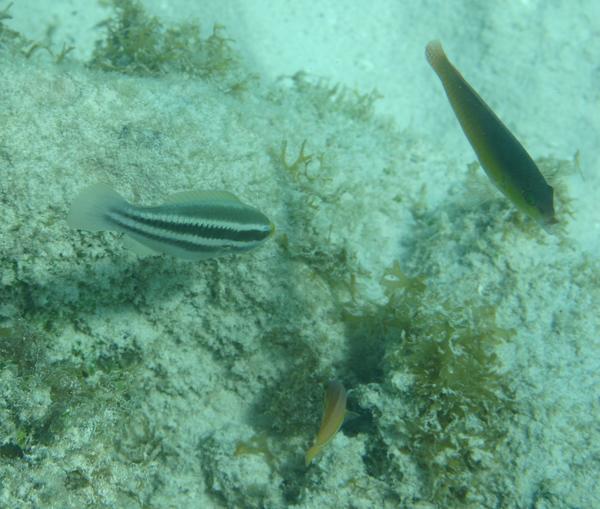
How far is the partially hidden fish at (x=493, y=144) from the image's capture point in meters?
2.27

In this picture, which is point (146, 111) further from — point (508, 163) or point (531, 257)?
point (531, 257)

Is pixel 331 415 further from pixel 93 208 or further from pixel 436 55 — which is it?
pixel 436 55

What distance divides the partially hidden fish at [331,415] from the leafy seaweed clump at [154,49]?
3370mm

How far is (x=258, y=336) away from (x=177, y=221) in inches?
56.2

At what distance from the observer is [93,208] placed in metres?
2.58

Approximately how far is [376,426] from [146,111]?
301cm

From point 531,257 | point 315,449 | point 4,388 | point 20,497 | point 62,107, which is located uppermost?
point 531,257

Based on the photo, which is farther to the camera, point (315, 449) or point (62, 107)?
point (62, 107)

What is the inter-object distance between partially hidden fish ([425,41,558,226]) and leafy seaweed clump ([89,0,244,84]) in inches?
119

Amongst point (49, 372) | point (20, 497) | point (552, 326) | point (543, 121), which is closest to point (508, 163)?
point (552, 326)

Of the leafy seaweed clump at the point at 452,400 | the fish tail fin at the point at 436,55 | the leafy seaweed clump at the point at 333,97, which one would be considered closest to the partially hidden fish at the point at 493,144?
the fish tail fin at the point at 436,55

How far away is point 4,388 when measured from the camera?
301 centimetres

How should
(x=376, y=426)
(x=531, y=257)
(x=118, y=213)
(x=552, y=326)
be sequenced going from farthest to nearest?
(x=531, y=257) < (x=552, y=326) < (x=376, y=426) < (x=118, y=213)

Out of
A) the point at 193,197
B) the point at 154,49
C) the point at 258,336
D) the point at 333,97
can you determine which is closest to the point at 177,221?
the point at 193,197
